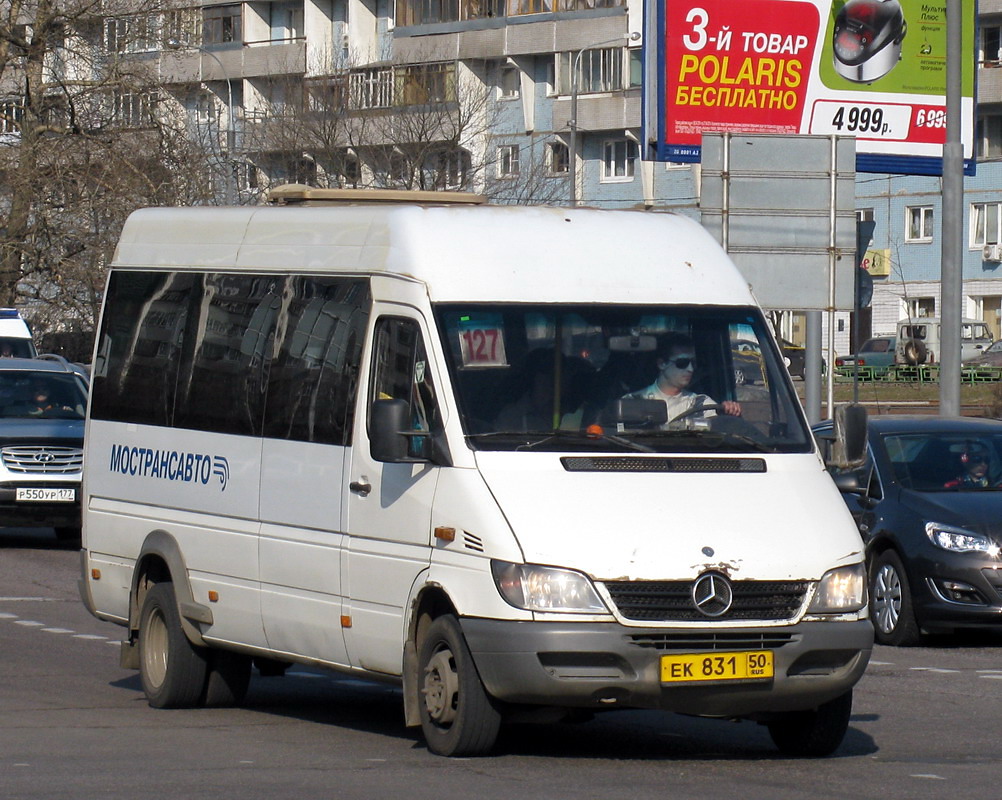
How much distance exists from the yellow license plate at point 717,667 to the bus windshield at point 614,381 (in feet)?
3.00

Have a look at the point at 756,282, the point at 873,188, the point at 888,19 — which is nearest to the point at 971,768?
the point at 756,282

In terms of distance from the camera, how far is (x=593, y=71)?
72.1m

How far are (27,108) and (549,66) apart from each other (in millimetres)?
35395

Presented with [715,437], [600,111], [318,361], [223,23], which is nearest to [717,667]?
[715,437]

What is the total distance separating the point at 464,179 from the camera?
5109cm

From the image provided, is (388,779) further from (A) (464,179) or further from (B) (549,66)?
(B) (549,66)

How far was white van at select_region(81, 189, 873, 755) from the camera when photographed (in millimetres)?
8078

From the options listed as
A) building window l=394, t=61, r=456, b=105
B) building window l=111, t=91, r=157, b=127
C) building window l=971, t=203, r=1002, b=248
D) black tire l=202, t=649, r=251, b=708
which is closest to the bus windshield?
black tire l=202, t=649, r=251, b=708

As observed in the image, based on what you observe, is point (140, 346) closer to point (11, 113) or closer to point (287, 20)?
point (11, 113)

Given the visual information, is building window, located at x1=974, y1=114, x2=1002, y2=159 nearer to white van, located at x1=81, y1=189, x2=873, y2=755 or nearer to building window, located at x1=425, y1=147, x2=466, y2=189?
building window, located at x1=425, y1=147, x2=466, y2=189

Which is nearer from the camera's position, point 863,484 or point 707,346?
point 707,346

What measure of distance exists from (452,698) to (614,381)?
1.49 m

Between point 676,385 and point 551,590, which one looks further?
point 676,385

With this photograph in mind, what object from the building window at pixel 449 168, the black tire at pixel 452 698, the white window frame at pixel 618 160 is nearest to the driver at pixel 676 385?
the black tire at pixel 452 698
